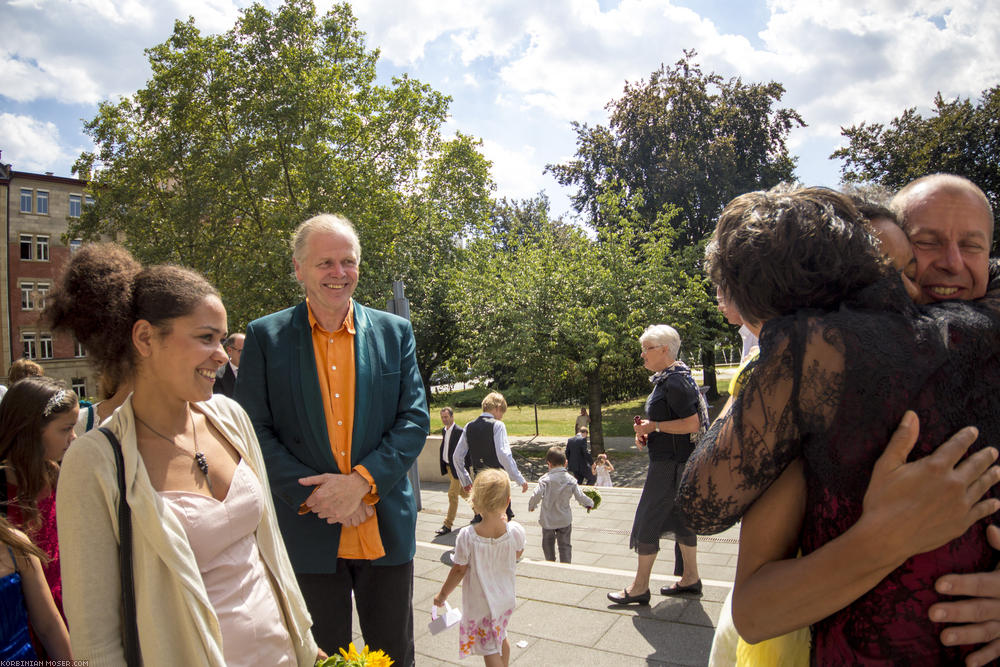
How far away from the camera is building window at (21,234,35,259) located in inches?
1560

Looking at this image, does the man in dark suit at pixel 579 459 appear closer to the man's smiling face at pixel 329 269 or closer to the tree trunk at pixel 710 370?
the man's smiling face at pixel 329 269

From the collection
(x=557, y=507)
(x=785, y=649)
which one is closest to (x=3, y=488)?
(x=785, y=649)

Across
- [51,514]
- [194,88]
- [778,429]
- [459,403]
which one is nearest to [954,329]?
[778,429]

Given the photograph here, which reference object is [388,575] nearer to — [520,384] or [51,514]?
[51,514]

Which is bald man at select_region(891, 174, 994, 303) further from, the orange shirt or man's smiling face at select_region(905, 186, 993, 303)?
the orange shirt

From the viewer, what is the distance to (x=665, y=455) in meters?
4.61

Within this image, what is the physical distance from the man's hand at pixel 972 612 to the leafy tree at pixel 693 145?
2411cm

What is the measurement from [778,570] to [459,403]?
1320 inches

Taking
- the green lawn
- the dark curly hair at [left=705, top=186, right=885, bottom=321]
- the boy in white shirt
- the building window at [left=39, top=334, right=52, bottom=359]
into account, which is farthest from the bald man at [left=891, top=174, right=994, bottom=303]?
the building window at [left=39, top=334, right=52, bottom=359]

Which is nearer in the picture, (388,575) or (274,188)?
(388,575)

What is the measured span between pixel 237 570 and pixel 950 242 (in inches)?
86.7

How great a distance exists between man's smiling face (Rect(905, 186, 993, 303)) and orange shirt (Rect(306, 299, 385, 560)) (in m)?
2.02

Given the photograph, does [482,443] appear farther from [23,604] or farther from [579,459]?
[23,604]

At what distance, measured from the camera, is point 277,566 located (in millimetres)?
1947
